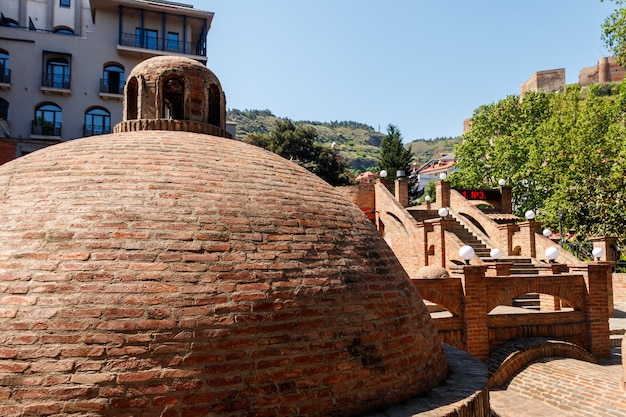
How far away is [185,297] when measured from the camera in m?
3.35

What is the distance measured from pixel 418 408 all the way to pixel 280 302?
5.08 ft

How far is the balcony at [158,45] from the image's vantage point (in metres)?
24.8

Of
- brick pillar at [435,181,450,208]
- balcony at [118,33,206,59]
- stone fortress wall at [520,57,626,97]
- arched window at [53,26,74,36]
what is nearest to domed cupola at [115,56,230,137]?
brick pillar at [435,181,450,208]

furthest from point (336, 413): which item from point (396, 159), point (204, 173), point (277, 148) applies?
point (396, 159)

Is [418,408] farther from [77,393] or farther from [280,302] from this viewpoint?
[77,393]

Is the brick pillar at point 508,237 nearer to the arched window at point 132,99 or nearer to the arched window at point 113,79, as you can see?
the arched window at point 132,99

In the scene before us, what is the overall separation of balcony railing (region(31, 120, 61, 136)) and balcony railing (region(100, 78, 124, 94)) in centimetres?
308

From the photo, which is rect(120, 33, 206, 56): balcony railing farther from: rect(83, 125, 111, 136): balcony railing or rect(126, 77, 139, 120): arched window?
rect(126, 77, 139, 120): arched window

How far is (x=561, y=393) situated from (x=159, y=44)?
2539 cm

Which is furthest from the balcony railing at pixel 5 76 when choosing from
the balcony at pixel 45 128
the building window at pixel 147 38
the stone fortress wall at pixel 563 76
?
the stone fortress wall at pixel 563 76

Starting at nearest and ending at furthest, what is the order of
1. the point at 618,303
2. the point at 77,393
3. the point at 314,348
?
the point at 77,393 < the point at 314,348 < the point at 618,303

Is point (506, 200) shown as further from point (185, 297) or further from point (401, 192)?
point (185, 297)

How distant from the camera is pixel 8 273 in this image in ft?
11.0

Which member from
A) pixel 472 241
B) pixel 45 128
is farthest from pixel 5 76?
pixel 472 241
